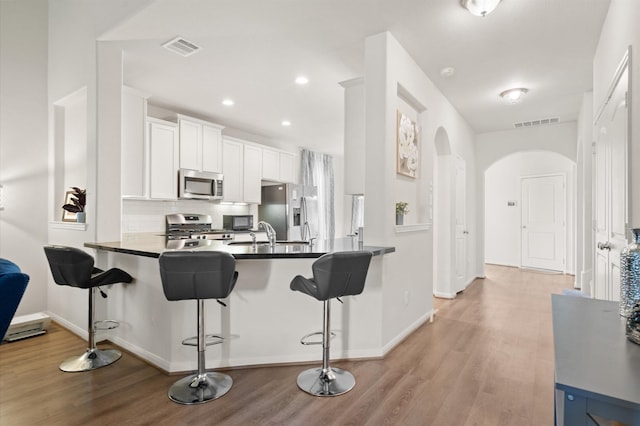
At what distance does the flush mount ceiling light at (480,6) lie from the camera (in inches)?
91.0

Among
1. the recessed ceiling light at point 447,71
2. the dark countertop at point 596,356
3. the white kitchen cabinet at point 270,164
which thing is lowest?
the dark countertop at point 596,356

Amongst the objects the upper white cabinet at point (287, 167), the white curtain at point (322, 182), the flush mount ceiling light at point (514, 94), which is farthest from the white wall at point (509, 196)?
the upper white cabinet at point (287, 167)

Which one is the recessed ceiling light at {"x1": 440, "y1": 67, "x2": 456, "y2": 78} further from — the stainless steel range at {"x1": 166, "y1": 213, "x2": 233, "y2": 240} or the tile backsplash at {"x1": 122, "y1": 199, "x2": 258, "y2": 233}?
the tile backsplash at {"x1": 122, "y1": 199, "x2": 258, "y2": 233}

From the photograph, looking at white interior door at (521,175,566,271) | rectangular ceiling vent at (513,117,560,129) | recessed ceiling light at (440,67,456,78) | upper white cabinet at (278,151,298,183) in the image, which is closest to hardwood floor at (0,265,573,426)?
recessed ceiling light at (440,67,456,78)

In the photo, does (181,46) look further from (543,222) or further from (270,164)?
(543,222)

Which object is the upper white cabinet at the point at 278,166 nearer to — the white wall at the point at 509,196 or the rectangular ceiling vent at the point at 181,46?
the rectangular ceiling vent at the point at 181,46

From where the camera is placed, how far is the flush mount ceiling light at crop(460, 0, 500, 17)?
2311 millimetres

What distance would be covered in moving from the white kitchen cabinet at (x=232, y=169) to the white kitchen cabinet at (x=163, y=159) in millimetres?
898

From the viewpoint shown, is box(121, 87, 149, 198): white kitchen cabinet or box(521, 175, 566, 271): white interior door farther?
box(521, 175, 566, 271): white interior door

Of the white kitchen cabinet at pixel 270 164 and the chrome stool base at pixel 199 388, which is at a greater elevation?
the white kitchen cabinet at pixel 270 164

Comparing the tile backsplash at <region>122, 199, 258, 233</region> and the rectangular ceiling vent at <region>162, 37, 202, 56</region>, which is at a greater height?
the rectangular ceiling vent at <region>162, 37, 202, 56</region>

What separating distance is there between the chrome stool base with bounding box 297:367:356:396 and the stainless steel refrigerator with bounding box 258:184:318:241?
12.5 feet

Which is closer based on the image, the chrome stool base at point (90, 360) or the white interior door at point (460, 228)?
the chrome stool base at point (90, 360)

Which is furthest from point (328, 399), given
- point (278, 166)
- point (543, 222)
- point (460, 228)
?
point (543, 222)
